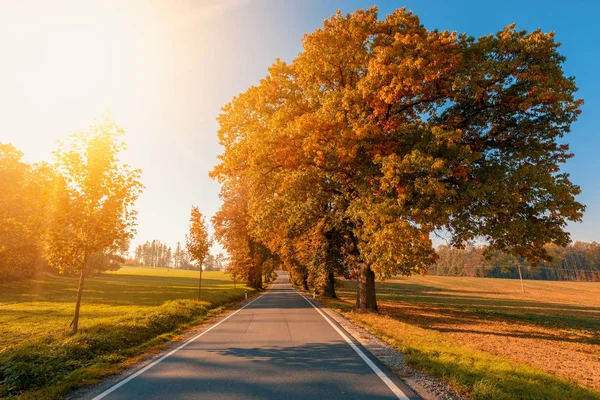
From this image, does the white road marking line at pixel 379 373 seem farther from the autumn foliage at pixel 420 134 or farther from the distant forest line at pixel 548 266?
the distant forest line at pixel 548 266

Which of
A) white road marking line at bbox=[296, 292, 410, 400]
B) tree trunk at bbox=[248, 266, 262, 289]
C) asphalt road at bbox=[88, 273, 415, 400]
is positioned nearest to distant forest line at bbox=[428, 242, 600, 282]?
tree trunk at bbox=[248, 266, 262, 289]

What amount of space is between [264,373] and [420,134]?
9.85m

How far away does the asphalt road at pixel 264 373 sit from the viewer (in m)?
4.82

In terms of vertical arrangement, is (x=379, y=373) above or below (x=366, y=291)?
below

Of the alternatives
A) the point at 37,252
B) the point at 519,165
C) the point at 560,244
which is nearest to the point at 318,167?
the point at 519,165

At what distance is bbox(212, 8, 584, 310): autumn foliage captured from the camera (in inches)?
403

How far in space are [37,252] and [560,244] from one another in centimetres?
3599

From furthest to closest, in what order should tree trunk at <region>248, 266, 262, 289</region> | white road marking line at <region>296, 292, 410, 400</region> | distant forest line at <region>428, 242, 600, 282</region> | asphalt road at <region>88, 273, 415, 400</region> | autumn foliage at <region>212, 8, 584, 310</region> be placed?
distant forest line at <region>428, 242, 600, 282</region>, tree trunk at <region>248, 266, 262, 289</region>, autumn foliage at <region>212, 8, 584, 310</region>, asphalt road at <region>88, 273, 415, 400</region>, white road marking line at <region>296, 292, 410, 400</region>

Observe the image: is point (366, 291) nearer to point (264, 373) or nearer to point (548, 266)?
point (264, 373)

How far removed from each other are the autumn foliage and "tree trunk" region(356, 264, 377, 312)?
149 inches

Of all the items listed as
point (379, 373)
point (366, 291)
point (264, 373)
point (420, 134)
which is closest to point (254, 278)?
point (366, 291)

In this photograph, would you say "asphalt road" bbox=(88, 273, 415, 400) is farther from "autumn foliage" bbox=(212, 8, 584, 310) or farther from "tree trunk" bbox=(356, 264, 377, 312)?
"tree trunk" bbox=(356, 264, 377, 312)

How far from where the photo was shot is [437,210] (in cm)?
1062

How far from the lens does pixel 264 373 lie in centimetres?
580
